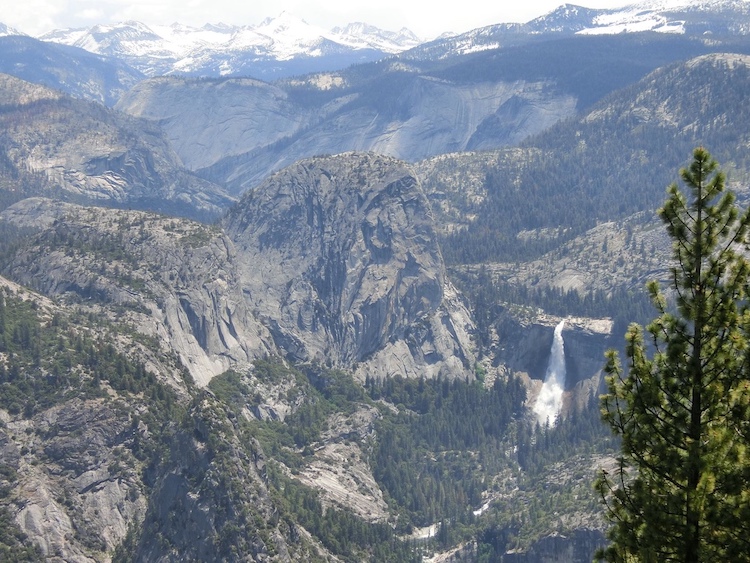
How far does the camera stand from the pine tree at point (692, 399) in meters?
41.2

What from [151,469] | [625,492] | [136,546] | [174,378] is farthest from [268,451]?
[625,492]

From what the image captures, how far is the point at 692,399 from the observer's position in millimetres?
43406

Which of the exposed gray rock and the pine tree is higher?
the pine tree

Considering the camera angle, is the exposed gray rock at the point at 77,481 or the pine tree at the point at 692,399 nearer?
the pine tree at the point at 692,399

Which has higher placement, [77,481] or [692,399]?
[692,399]

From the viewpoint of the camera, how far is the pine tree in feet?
135

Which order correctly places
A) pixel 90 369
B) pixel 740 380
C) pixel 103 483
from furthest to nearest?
1. pixel 90 369
2. pixel 103 483
3. pixel 740 380

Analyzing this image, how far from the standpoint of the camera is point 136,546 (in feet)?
490

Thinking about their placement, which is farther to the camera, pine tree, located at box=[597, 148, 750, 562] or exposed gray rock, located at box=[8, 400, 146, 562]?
exposed gray rock, located at box=[8, 400, 146, 562]

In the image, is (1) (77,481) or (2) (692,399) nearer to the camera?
(2) (692,399)

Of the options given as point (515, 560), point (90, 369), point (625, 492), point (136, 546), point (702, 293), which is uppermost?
point (702, 293)

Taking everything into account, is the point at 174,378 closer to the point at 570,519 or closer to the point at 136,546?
the point at 136,546

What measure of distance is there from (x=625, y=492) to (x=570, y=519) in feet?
454

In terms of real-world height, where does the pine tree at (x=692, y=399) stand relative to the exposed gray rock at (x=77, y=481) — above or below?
above
